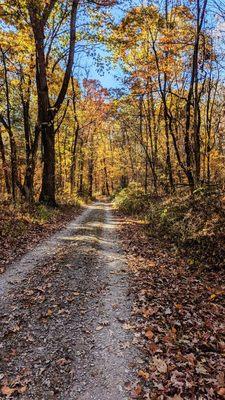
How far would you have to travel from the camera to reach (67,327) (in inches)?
209

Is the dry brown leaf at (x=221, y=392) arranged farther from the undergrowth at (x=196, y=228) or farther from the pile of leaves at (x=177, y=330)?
the undergrowth at (x=196, y=228)

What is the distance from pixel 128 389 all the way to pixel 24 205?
11954mm

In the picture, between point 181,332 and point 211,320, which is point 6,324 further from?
Result: point 211,320

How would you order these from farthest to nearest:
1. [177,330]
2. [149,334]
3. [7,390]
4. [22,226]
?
[22,226] → [177,330] → [149,334] → [7,390]

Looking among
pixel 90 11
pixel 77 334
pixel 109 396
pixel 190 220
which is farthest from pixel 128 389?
pixel 90 11

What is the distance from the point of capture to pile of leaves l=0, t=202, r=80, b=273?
9555mm

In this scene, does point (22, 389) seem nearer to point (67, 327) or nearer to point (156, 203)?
point (67, 327)

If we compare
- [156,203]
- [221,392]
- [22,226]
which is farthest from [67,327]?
[156,203]

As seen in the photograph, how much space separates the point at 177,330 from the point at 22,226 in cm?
809

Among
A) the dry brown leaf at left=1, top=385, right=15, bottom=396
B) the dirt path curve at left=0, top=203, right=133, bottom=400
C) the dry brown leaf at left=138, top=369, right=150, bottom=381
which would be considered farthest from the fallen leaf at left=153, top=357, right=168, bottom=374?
the dry brown leaf at left=1, top=385, right=15, bottom=396

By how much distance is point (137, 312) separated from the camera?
5848 millimetres

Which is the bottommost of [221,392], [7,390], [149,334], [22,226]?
[221,392]

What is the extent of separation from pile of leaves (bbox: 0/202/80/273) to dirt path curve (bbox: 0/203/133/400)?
2.90 feet

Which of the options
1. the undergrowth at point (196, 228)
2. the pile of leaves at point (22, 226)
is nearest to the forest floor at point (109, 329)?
the undergrowth at point (196, 228)
